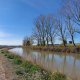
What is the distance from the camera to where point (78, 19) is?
38.3 meters

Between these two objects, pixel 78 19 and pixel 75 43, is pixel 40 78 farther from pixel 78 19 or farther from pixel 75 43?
pixel 75 43

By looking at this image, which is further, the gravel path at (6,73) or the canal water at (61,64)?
the canal water at (61,64)

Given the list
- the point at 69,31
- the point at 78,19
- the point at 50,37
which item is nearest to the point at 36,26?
the point at 50,37

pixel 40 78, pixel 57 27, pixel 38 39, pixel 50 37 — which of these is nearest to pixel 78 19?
pixel 57 27

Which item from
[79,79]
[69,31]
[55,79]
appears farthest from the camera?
[69,31]

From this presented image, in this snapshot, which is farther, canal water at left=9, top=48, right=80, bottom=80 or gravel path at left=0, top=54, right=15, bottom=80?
canal water at left=9, top=48, right=80, bottom=80

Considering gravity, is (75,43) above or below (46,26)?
below

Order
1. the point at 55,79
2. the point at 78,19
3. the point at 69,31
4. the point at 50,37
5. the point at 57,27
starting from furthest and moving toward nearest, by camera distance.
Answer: the point at 50,37 → the point at 57,27 → the point at 69,31 → the point at 78,19 → the point at 55,79

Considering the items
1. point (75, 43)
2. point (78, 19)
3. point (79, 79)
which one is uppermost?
point (78, 19)

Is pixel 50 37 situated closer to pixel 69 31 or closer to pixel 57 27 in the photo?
pixel 57 27

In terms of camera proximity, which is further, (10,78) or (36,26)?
(36,26)

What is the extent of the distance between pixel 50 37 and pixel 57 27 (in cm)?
897

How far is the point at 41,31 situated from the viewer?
6869 cm

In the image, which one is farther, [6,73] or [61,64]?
[61,64]
